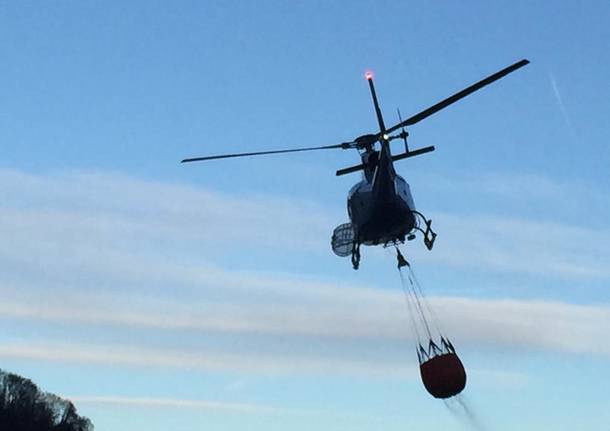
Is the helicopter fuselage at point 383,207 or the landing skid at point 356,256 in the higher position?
the helicopter fuselage at point 383,207

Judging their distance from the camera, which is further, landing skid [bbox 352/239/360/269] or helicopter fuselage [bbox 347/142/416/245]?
landing skid [bbox 352/239/360/269]

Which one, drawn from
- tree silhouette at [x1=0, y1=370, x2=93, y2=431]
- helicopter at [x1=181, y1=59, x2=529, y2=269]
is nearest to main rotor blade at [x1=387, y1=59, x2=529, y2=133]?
helicopter at [x1=181, y1=59, x2=529, y2=269]

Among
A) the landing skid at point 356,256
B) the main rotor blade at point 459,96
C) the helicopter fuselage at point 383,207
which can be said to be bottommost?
the landing skid at point 356,256

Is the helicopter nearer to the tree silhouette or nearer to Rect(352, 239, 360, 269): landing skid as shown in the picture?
Rect(352, 239, 360, 269): landing skid

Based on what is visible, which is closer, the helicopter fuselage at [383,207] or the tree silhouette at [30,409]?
the helicopter fuselage at [383,207]

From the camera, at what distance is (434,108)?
43.2m

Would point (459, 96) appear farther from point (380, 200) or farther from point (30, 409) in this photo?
point (30, 409)

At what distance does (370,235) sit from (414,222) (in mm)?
2950

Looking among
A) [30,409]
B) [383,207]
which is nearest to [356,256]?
[383,207]

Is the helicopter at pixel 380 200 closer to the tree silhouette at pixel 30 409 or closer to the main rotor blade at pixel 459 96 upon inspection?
the main rotor blade at pixel 459 96

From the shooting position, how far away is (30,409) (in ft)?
477

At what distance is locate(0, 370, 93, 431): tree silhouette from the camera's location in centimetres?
13838

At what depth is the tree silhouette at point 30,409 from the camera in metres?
138

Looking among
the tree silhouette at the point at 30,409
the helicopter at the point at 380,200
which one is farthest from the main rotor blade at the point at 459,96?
the tree silhouette at the point at 30,409
